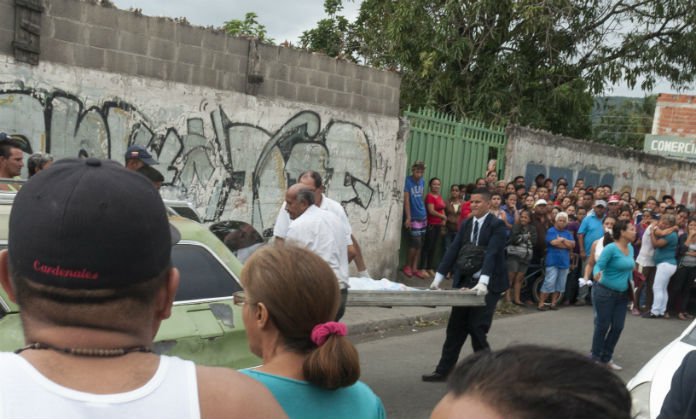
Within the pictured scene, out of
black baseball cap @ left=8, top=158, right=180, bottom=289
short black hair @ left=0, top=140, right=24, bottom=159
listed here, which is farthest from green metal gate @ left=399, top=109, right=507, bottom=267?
black baseball cap @ left=8, top=158, right=180, bottom=289

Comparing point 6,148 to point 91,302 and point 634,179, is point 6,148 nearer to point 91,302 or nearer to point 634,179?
point 91,302

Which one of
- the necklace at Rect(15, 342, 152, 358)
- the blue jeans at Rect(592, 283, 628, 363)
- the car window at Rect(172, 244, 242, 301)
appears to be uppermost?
the necklace at Rect(15, 342, 152, 358)

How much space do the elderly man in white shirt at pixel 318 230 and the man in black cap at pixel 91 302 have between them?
4628mm

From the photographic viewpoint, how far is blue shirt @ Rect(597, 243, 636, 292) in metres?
7.96

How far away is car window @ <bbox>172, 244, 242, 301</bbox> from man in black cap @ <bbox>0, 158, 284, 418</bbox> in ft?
8.75


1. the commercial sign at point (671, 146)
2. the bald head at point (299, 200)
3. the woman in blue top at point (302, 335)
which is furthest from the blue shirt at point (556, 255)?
the commercial sign at point (671, 146)

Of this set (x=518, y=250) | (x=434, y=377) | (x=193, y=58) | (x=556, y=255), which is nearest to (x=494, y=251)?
(x=434, y=377)

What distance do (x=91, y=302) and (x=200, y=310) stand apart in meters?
2.69

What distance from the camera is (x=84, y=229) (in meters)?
1.43

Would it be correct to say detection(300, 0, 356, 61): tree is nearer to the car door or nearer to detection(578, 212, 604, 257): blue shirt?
detection(578, 212, 604, 257): blue shirt

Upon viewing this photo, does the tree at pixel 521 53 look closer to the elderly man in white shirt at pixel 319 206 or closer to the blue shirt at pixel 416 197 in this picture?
the blue shirt at pixel 416 197

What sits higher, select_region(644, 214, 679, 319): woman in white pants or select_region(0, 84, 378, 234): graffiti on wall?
select_region(0, 84, 378, 234): graffiti on wall

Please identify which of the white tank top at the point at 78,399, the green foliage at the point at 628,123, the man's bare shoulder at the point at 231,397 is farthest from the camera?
the green foliage at the point at 628,123

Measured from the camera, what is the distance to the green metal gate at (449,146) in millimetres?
13180
